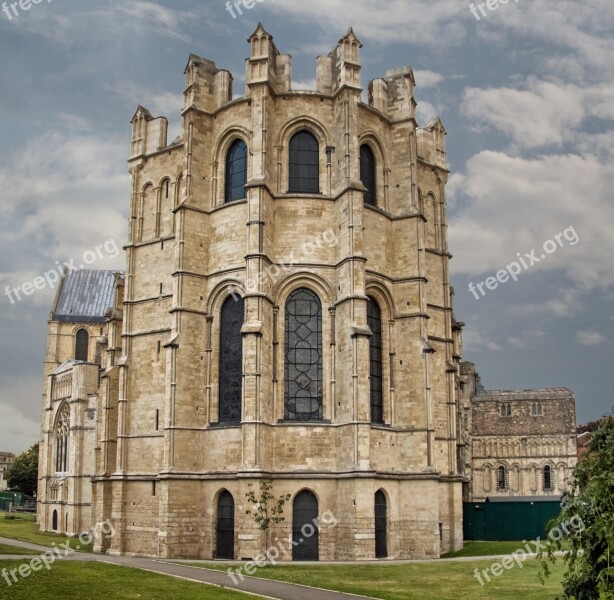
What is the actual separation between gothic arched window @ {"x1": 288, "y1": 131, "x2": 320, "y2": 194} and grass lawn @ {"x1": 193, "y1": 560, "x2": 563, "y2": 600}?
15981 mm

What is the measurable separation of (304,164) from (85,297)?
41799 mm

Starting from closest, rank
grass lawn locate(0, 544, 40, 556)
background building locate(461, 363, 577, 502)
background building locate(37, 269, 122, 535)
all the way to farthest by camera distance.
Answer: grass lawn locate(0, 544, 40, 556), background building locate(37, 269, 122, 535), background building locate(461, 363, 577, 502)

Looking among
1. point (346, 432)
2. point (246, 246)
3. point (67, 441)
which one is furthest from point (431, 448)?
point (67, 441)

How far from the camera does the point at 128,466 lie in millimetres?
35219

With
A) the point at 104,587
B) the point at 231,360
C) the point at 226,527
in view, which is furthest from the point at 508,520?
the point at 104,587

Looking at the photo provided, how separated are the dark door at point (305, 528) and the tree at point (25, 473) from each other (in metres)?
69.9

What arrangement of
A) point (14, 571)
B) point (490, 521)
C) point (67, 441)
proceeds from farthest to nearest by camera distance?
point (67, 441) → point (490, 521) → point (14, 571)

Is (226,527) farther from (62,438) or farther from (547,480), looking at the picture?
(547,480)

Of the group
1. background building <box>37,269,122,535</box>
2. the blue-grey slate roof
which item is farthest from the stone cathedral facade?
the blue-grey slate roof

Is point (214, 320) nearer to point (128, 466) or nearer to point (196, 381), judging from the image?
point (196, 381)

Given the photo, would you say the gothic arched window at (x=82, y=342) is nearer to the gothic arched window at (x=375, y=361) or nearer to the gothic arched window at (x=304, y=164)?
the gothic arched window at (x=304, y=164)

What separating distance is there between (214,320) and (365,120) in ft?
37.2

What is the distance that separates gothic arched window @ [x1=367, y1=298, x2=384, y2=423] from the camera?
3325 cm

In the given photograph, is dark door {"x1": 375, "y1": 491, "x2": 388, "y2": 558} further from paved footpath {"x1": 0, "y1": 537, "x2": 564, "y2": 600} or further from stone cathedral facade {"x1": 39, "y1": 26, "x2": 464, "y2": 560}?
paved footpath {"x1": 0, "y1": 537, "x2": 564, "y2": 600}
